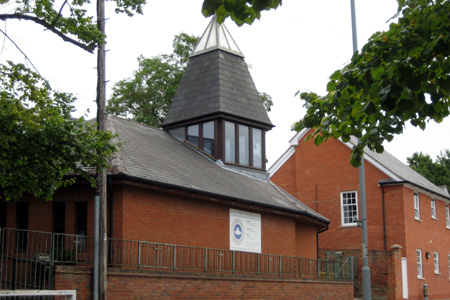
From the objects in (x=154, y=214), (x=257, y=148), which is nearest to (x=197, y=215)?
(x=154, y=214)

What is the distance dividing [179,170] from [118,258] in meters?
5.21

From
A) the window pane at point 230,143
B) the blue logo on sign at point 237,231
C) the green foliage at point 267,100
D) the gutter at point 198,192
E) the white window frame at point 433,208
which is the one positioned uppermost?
the green foliage at point 267,100

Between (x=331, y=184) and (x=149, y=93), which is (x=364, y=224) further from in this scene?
(x=149, y=93)

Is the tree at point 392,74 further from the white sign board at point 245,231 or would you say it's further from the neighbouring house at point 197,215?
the white sign board at point 245,231

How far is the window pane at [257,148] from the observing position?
28.1 m

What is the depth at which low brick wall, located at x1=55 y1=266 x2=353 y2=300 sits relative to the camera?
15.7 m

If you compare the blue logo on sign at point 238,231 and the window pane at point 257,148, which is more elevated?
the window pane at point 257,148

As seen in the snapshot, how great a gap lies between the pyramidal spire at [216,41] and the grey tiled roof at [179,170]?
4.83 meters

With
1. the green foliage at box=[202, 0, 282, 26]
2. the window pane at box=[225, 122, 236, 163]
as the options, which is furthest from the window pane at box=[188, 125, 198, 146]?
the green foliage at box=[202, 0, 282, 26]

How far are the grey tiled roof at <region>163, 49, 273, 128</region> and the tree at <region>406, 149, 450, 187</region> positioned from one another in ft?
117

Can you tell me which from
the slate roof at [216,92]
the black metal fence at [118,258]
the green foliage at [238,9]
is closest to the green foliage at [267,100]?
the slate roof at [216,92]

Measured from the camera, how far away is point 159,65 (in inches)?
1534

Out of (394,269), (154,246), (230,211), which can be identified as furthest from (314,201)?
(154,246)

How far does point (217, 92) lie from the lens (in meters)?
27.4
